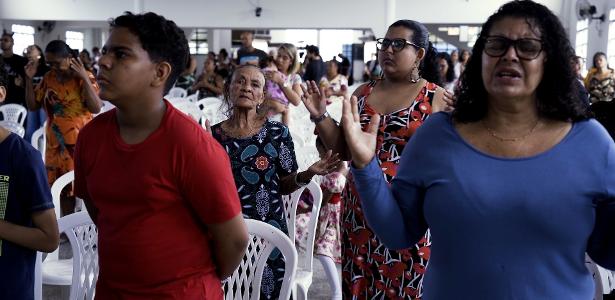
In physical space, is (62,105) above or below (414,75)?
below

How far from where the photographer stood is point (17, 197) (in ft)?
6.40

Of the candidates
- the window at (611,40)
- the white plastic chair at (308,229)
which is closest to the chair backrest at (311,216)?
the white plastic chair at (308,229)

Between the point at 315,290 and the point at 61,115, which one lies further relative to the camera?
the point at 61,115

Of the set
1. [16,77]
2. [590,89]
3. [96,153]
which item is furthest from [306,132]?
[590,89]

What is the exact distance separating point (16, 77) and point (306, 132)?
3562 millimetres

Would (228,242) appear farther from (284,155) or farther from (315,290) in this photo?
(315,290)

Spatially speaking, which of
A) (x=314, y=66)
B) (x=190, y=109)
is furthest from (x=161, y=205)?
(x=314, y=66)

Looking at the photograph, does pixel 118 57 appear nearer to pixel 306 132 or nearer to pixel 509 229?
pixel 509 229

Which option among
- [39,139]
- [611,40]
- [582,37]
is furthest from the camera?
[582,37]

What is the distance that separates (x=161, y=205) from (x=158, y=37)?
40 centimetres

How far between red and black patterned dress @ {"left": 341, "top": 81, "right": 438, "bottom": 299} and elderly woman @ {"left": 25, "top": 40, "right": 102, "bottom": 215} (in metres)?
2.65

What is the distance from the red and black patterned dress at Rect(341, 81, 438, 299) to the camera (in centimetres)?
269

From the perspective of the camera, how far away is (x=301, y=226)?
418cm

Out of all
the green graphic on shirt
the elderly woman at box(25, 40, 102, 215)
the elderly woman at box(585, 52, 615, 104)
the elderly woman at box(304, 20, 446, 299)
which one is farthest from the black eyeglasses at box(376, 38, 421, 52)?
the elderly woman at box(585, 52, 615, 104)
